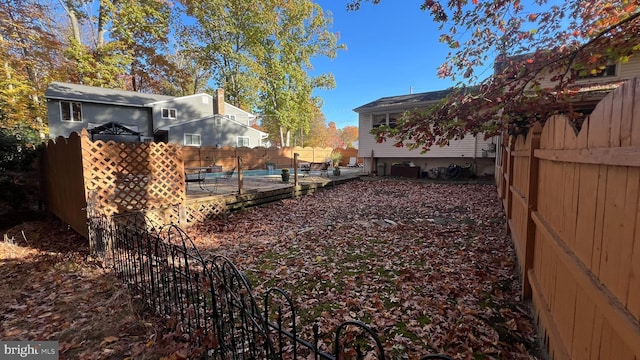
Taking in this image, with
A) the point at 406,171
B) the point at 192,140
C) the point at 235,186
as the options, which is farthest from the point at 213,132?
the point at 406,171

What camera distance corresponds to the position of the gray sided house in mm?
19391

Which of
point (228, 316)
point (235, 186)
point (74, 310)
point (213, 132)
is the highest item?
point (213, 132)

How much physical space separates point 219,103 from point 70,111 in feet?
35.3

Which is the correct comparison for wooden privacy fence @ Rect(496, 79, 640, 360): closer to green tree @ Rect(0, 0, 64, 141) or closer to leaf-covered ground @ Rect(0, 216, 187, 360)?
leaf-covered ground @ Rect(0, 216, 187, 360)

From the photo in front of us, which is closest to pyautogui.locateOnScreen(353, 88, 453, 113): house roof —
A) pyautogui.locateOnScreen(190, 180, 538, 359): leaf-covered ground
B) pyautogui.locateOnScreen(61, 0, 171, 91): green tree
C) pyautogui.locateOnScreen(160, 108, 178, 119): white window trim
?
pyautogui.locateOnScreen(190, 180, 538, 359): leaf-covered ground

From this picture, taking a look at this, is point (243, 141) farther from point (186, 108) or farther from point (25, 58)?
point (25, 58)

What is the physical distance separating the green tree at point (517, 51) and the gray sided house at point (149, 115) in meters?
17.7

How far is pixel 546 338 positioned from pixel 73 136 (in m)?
7.92

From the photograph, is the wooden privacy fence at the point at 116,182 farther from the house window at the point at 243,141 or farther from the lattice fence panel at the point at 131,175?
the house window at the point at 243,141

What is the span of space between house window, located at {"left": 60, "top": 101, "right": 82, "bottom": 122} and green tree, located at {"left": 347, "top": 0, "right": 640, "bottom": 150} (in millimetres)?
23974

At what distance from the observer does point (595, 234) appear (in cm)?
139

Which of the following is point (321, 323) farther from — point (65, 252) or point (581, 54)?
point (65, 252)

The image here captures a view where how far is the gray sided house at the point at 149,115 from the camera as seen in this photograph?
63.6 feet

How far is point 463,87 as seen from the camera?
4.25 m
